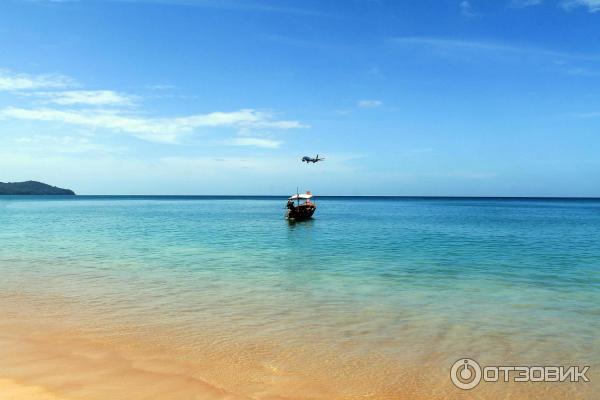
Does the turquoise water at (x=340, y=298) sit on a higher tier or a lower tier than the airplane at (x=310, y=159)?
lower

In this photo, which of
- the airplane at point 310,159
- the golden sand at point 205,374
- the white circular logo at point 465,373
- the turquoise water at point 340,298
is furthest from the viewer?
the airplane at point 310,159

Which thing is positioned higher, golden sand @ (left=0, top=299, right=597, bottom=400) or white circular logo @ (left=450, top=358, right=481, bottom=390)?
golden sand @ (left=0, top=299, right=597, bottom=400)

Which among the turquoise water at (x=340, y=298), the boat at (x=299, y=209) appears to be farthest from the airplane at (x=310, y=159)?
the turquoise water at (x=340, y=298)

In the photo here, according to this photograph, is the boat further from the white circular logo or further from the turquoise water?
the white circular logo

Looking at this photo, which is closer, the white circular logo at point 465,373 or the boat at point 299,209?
the white circular logo at point 465,373

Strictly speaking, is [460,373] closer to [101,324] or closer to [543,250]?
[101,324]

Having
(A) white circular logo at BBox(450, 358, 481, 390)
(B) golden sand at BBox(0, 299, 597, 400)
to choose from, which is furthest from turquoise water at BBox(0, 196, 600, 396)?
(A) white circular logo at BBox(450, 358, 481, 390)

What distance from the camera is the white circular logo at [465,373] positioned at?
315 inches

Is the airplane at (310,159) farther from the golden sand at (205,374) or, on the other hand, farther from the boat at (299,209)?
the golden sand at (205,374)

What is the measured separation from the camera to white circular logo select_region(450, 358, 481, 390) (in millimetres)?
7991

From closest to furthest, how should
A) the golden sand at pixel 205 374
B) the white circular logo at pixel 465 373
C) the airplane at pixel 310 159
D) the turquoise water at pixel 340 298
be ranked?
the golden sand at pixel 205 374 → the white circular logo at pixel 465 373 → the turquoise water at pixel 340 298 → the airplane at pixel 310 159

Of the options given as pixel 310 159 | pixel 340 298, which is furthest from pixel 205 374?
pixel 310 159

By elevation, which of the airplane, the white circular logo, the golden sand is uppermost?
the airplane

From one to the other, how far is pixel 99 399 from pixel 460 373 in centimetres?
633
